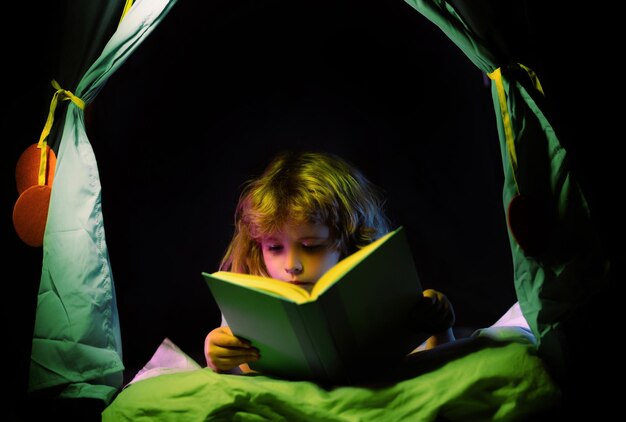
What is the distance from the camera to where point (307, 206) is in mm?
1307

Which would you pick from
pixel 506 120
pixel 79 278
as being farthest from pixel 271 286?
pixel 506 120

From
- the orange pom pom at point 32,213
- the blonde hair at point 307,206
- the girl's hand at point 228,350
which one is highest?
the orange pom pom at point 32,213

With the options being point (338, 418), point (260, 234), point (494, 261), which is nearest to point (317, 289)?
point (338, 418)

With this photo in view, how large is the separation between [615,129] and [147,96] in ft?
3.64

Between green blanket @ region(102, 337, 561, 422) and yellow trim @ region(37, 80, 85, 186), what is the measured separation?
0.47 m

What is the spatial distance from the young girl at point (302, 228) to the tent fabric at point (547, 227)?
0.16 meters

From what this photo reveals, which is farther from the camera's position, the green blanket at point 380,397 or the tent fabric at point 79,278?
the tent fabric at point 79,278

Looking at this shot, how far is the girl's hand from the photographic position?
1.16 m

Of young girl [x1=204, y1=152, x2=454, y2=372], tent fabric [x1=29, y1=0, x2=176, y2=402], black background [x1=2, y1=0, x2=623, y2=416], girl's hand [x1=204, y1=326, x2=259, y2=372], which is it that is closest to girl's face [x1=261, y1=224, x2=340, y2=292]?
young girl [x1=204, y1=152, x2=454, y2=372]

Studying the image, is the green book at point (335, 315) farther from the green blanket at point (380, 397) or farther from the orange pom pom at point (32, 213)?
the orange pom pom at point (32, 213)

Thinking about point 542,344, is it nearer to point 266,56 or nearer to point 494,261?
point 494,261

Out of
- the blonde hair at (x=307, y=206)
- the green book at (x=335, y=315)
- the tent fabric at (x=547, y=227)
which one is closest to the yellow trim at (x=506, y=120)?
the tent fabric at (x=547, y=227)

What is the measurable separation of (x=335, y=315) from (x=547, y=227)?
40cm

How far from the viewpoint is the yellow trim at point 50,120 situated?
128 cm
